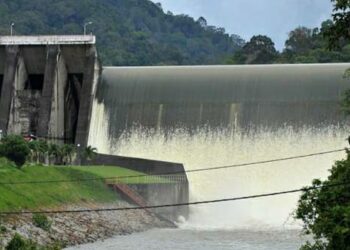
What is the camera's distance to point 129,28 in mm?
111875

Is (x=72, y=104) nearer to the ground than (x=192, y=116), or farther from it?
farther from it

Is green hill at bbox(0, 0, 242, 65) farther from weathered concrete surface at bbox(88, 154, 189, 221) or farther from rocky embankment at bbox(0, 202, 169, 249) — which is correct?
rocky embankment at bbox(0, 202, 169, 249)

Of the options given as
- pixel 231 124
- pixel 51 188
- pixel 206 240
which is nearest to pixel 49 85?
pixel 231 124

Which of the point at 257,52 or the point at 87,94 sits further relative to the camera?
the point at 257,52

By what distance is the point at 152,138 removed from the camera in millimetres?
42094

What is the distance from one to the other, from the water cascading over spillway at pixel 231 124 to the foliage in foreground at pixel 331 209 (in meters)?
22.9

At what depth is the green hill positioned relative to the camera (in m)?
93.8

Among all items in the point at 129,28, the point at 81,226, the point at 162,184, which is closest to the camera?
the point at 81,226

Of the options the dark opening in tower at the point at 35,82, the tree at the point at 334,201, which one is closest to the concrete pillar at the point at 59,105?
the dark opening in tower at the point at 35,82

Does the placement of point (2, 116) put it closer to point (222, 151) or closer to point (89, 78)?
point (89, 78)

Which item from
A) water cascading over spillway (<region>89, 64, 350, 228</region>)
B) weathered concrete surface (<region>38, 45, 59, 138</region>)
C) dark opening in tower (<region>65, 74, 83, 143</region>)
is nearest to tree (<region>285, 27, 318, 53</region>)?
water cascading over spillway (<region>89, 64, 350, 228</region>)

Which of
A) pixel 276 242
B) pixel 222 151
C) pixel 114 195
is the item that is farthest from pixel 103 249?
pixel 222 151

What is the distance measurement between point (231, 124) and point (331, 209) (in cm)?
2834

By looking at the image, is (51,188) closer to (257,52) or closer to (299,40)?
(257,52)
